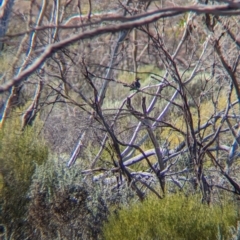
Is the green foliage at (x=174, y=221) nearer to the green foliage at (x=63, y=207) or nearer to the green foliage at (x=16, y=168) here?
the green foliage at (x=63, y=207)

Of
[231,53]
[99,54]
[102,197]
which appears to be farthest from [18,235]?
[99,54]

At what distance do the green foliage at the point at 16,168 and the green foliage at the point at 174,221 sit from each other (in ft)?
3.78

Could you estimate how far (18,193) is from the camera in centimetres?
661

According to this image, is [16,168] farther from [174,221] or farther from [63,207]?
[174,221]

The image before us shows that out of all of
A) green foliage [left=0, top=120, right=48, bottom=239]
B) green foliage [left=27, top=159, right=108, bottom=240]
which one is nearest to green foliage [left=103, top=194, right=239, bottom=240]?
green foliage [left=27, top=159, right=108, bottom=240]

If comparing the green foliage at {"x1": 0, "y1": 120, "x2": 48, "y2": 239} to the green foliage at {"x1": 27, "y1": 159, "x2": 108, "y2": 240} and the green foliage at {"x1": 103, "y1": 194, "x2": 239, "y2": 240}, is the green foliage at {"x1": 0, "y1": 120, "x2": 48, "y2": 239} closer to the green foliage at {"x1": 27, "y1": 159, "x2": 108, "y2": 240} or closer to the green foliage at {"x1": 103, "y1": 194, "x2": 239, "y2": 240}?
the green foliage at {"x1": 27, "y1": 159, "x2": 108, "y2": 240}

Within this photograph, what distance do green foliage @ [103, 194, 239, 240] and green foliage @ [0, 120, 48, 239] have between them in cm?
115

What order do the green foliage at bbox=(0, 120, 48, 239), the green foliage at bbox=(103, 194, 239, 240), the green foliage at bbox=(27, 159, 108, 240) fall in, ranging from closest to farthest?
the green foliage at bbox=(103, 194, 239, 240), the green foliage at bbox=(27, 159, 108, 240), the green foliage at bbox=(0, 120, 48, 239)

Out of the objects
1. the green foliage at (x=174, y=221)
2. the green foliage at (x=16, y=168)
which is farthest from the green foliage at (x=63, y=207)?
the green foliage at (x=174, y=221)

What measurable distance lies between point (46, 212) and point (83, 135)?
149 centimetres

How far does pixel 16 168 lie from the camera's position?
6707 millimetres

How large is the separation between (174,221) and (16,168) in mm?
1877

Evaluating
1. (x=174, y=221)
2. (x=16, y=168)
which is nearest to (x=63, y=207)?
(x=16, y=168)

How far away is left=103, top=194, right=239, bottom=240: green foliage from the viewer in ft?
18.1
